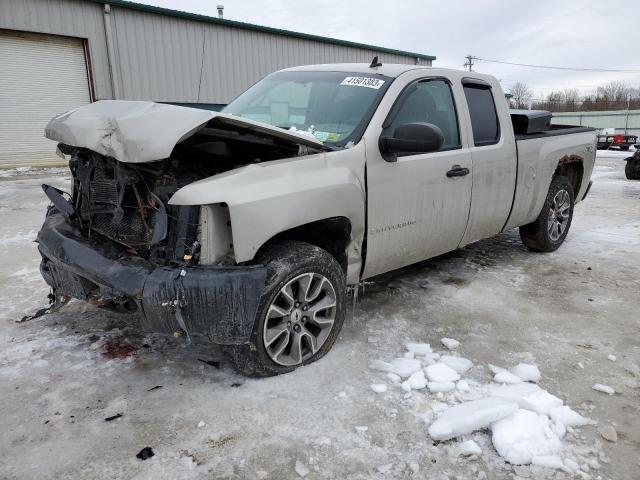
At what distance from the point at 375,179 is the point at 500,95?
7.07 ft

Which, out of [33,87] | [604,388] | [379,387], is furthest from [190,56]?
[604,388]

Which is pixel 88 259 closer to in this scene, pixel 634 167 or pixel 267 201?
pixel 267 201

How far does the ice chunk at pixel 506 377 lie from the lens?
2.93 meters

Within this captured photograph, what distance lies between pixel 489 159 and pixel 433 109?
0.75m

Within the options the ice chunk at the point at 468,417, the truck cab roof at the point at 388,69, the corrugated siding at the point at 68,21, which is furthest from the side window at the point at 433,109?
the corrugated siding at the point at 68,21

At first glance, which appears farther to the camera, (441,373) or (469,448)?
(441,373)

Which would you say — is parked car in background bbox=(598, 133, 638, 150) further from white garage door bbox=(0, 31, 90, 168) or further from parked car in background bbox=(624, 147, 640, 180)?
white garage door bbox=(0, 31, 90, 168)

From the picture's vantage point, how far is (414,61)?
23.5 metres

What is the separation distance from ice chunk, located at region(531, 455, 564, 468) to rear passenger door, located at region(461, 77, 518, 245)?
2299 millimetres

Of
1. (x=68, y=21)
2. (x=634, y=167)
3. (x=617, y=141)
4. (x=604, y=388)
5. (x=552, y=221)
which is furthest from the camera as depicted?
(x=617, y=141)

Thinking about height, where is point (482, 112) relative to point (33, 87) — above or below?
below

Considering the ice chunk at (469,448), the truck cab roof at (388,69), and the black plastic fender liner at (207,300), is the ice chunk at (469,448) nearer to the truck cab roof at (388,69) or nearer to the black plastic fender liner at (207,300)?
the black plastic fender liner at (207,300)

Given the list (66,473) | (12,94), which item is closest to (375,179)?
(66,473)

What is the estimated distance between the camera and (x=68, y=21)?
42.5 ft
